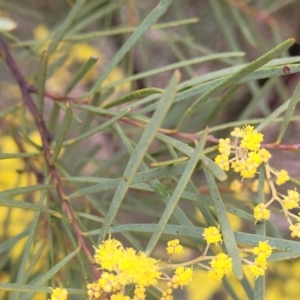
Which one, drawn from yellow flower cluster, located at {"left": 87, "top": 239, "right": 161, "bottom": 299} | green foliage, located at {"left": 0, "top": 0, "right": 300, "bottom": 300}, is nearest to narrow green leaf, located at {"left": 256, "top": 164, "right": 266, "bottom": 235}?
green foliage, located at {"left": 0, "top": 0, "right": 300, "bottom": 300}

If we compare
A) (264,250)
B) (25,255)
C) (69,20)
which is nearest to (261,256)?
(264,250)

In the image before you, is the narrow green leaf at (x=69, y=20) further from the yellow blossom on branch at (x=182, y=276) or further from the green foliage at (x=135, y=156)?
the yellow blossom on branch at (x=182, y=276)

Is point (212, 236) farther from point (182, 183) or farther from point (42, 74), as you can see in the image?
point (42, 74)

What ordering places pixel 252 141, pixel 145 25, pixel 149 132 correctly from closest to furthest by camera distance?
pixel 149 132
pixel 252 141
pixel 145 25

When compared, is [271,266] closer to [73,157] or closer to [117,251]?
[73,157]

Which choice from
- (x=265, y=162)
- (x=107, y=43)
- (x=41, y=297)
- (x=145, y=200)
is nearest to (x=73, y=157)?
(x=145, y=200)

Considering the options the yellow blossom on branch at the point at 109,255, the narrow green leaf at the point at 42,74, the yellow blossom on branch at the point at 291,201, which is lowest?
the yellow blossom on branch at the point at 109,255

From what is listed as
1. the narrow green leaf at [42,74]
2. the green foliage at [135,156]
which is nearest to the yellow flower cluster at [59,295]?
the green foliage at [135,156]
